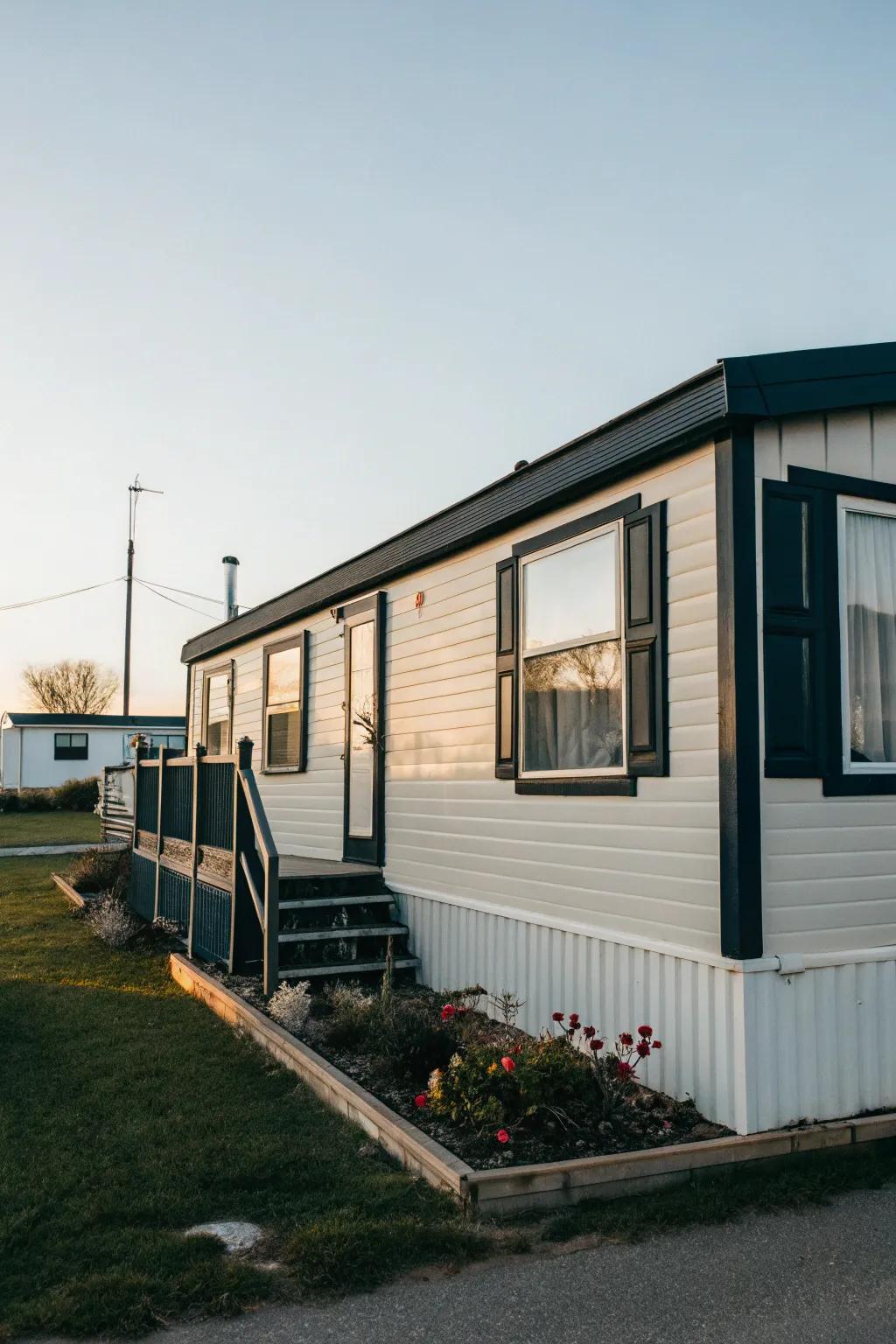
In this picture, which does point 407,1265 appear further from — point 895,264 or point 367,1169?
point 895,264

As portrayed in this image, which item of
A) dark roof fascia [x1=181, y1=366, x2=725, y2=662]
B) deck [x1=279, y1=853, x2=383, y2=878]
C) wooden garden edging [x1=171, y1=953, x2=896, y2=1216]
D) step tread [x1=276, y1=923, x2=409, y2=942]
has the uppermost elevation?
dark roof fascia [x1=181, y1=366, x2=725, y2=662]

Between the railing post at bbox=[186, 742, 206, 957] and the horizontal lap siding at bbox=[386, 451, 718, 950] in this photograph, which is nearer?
the horizontal lap siding at bbox=[386, 451, 718, 950]

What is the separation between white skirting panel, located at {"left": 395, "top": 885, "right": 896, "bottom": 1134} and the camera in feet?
14.0

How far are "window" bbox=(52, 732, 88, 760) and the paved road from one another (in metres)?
34.2

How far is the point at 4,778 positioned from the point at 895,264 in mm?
33817

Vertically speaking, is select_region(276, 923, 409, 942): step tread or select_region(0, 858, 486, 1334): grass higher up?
select_region(276, 923, 409, 942): step tread

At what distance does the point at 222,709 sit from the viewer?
39.2 feet

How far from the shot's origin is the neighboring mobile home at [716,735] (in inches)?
172

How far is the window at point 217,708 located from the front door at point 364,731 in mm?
3416

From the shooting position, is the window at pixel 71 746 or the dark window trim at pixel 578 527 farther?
the window at pixel 71 746

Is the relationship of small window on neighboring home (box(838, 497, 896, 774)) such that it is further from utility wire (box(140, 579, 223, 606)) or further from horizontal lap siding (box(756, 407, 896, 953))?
utility wire (box(140, 579, 223, 606))

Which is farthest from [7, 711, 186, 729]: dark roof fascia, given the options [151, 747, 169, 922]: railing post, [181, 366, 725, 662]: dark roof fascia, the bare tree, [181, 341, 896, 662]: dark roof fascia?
[181, 341, 896, 662]: dark roof fascia

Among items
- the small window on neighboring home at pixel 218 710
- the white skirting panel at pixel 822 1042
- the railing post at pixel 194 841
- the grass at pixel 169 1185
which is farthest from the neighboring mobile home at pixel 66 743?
the white skirting panel at pixel 822 1042

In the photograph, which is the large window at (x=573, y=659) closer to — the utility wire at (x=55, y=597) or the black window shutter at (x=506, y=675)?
the black window shutter at (x=506, y=675)
